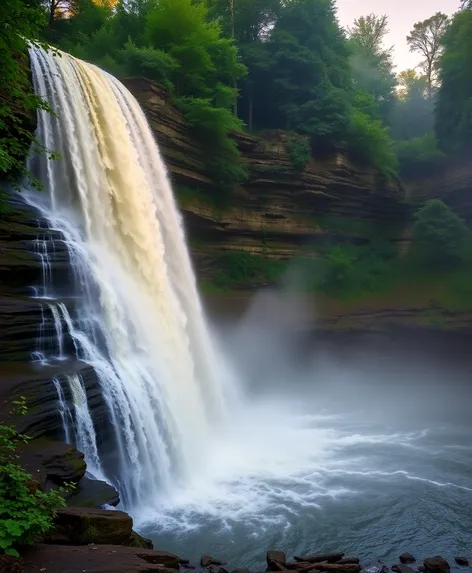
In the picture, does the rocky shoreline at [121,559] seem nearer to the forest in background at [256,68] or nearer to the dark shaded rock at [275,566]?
the dark shaded rock at [275,566]

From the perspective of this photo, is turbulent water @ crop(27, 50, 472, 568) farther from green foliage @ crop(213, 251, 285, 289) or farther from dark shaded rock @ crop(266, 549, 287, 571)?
green foliage @ crop(213, 251, 285, 289)

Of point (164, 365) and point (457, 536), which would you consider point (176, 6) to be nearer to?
point (164, 365)

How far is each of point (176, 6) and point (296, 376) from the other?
56.4 feet

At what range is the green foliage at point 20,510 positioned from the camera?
189 inches

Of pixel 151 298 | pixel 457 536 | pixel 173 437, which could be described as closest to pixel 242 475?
pixel 173 437

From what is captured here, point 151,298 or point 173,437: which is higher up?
point 151,298

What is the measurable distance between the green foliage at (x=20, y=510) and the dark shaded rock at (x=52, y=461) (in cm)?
132

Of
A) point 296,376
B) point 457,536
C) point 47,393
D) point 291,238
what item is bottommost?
point 296,376

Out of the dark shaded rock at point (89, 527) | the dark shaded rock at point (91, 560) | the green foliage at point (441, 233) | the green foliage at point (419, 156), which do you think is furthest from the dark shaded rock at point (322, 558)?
the green foliage at point (419, 156)

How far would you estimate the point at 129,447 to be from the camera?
9484mm

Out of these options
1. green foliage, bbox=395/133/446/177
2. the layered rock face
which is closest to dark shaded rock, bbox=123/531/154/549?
the layered rock face

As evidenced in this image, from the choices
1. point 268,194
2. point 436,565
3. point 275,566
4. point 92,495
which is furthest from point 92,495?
point 268,194

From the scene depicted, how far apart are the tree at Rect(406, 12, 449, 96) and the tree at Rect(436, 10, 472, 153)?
15748mm

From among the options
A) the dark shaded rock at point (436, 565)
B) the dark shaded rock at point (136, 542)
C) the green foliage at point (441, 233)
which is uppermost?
the green foliage at point (441, 233)
